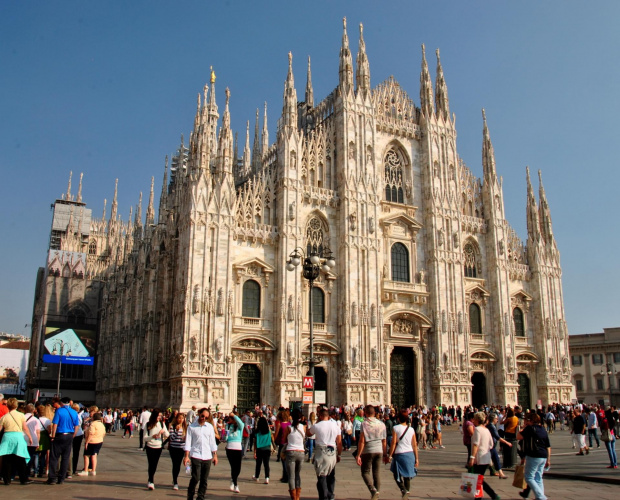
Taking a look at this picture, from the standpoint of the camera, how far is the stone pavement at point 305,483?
12203mm

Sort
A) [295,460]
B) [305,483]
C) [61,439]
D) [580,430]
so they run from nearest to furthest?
1. [295,460]
2. [61,439]
3. [305,483]
4. [580,430]

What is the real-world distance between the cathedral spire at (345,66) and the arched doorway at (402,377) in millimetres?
17904

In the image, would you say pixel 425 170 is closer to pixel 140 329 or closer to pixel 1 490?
pixel 140 329

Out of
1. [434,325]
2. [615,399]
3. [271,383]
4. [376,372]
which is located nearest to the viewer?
[271,383]

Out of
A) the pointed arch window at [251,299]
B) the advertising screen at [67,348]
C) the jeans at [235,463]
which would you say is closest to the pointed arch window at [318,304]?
the pointed arch window at [251,299]

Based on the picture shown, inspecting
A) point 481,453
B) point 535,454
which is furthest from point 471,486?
point 535,454

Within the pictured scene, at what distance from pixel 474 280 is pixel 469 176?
810 centimetres

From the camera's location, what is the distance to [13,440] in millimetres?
12266

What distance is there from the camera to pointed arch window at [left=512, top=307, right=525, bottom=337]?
4592 cm

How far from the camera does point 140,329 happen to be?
44.8 meters

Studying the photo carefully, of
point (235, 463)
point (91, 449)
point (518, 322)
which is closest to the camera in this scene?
point (235, 463)

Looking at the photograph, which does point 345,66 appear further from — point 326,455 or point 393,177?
point 326,455

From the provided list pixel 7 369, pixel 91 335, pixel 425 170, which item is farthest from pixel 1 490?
pixel 7 369

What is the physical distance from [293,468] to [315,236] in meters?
28.5
